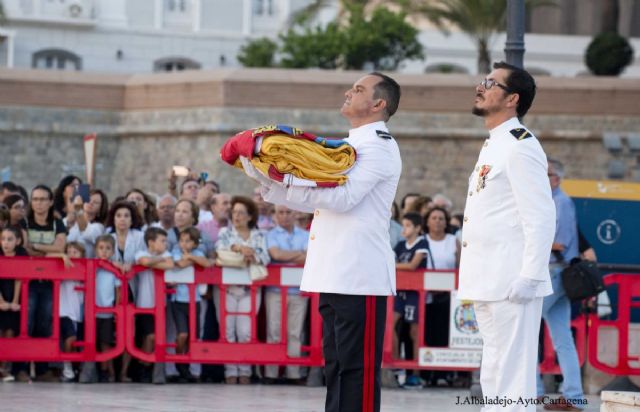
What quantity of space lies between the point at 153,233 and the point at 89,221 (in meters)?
1.22

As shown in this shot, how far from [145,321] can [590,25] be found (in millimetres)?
39522

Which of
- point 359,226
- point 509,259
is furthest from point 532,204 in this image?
point 359,226

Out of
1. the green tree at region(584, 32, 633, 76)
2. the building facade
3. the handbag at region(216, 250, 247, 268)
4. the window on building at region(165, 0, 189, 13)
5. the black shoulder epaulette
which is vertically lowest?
the handbag at region(216, 250, 247, 268)

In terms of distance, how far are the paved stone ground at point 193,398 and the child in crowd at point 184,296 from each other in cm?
39

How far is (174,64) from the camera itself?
53.8 meters

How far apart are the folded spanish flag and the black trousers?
2.14 feet

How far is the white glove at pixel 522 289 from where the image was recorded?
7832 mm

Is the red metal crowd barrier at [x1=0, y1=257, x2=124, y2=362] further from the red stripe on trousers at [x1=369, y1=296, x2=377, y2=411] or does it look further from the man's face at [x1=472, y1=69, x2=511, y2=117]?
the man's face at [x1=472, y1=69, x2=511, y2=117]

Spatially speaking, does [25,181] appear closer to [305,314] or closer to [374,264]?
[305,314]

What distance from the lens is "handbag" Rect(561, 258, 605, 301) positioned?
11594 millimetres

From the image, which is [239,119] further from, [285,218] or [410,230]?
[410,230]

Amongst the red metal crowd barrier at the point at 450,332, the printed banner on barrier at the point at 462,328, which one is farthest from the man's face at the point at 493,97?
the printed banner on barrier at the point at 462,328

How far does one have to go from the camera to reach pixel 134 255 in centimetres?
1365

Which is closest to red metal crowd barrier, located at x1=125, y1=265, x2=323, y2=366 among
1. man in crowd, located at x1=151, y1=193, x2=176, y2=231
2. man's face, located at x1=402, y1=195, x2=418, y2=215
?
man in crowd, located at x1=151, y1=193, x2=176, y2=231
